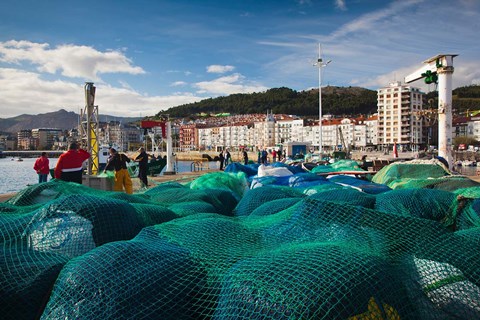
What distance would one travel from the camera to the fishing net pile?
6.23ft

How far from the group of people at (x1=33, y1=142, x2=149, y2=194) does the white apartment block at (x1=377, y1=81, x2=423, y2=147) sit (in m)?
96.7

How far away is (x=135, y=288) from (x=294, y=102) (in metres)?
179

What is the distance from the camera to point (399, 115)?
325ft

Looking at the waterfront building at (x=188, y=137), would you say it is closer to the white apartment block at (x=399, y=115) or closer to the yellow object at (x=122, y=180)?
the white apartment block at (x=399, y=115)

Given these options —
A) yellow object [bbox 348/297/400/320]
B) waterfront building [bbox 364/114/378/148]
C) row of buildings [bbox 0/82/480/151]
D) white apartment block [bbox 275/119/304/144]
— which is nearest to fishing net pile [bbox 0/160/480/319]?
yellow object [bbox 348/297/400/320]

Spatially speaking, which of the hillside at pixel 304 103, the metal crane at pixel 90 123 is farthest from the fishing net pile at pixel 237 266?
the hillside at pixel 304 103

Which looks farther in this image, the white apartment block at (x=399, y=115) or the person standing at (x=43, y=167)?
the white apartment block at (x=399, y=115)

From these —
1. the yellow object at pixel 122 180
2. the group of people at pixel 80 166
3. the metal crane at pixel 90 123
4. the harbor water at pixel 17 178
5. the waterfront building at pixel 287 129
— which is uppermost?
the waterfront building at pixel 287 129

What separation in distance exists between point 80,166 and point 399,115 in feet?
332

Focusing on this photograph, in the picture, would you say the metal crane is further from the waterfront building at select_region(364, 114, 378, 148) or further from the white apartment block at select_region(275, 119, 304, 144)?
the white apartment block at select_region(275, 119, 304, 144)

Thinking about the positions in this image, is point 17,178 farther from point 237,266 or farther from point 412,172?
point 237,266

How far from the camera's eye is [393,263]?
234cm

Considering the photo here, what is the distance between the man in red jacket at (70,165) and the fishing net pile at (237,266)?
432 cm

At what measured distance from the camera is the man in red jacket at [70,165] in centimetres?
738
